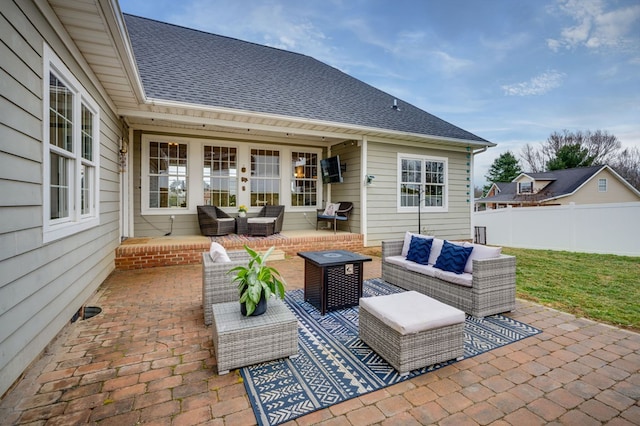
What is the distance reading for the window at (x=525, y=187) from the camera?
72.2ft

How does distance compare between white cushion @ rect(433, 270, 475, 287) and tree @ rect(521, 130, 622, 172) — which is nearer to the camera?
white cushion @ rect(433, 270, 475, 287)

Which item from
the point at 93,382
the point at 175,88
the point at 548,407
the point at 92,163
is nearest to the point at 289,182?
the point at 175,88

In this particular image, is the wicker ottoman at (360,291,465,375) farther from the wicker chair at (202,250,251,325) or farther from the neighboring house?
the neighboring house

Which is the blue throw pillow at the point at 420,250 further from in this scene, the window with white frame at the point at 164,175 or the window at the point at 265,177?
the window with white frame at the point at 164,175

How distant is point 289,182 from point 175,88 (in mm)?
3607

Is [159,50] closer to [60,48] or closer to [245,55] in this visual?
[245,55]

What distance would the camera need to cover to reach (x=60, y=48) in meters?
2.79

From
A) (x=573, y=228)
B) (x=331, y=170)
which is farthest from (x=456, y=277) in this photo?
(x=573, y=228)

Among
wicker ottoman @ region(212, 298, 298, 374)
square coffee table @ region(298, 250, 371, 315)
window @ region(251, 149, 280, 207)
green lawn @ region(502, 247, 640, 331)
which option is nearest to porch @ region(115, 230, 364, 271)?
window @ region(251, 149, 280, 207)

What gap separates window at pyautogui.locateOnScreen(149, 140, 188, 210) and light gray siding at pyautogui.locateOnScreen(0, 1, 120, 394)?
4079 millimetres

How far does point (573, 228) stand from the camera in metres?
8.22

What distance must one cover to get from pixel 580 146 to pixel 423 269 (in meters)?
30.8

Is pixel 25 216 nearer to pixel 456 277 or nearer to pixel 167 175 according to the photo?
pixel 456 277

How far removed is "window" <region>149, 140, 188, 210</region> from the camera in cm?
683
